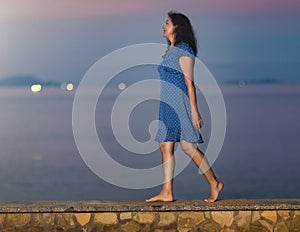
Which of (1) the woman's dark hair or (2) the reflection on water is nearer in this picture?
(1) the woman's dark hair

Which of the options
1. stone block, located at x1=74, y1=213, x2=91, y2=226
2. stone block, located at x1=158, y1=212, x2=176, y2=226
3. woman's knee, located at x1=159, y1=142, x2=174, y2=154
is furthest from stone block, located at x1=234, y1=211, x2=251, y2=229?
stone block, located at x1=74, y1=213, x2=91, y2=226

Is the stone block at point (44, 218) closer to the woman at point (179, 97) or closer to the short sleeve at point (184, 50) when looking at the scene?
the woman at point (179, 97)

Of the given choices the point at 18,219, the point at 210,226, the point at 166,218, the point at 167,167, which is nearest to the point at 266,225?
the point at 210,226

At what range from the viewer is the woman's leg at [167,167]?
294 inches

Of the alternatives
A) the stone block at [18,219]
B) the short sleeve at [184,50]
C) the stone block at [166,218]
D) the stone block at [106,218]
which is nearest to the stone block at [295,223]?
the stone block at [166,218]

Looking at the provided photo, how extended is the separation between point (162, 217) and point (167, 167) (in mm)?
401

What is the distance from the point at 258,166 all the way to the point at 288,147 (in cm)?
321

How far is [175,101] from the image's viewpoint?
7402 mm

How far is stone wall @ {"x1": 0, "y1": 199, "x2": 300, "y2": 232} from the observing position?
7.33m

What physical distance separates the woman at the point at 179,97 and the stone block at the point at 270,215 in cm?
42

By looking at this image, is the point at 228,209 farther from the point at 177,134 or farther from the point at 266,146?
the point at 266,146

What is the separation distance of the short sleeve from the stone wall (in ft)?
3.76

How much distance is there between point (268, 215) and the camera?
24.1 ft

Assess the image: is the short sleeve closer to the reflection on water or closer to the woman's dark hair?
the woman's dark hair
